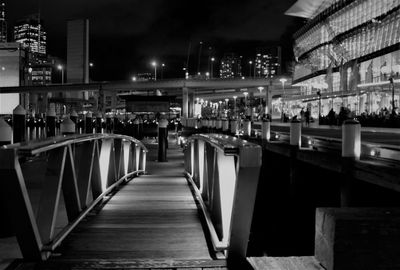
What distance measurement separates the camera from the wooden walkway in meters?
4.77

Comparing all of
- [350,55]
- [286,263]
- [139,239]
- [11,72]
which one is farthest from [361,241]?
[11,72]

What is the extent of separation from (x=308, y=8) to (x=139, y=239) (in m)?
118

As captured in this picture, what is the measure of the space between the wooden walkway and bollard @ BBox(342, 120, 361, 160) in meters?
4.07

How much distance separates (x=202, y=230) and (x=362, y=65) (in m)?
78.1

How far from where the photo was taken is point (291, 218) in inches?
565

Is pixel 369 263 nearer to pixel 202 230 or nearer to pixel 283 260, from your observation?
pixel 283 260

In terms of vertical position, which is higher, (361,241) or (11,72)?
(11,72)

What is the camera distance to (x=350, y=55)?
281 ft

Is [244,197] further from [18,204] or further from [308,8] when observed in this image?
[308,8]

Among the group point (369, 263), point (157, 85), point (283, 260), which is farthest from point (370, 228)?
point (157, 85)

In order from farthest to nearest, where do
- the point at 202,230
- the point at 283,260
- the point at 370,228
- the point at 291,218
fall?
the point at 291,218 < the point at 202,230 < the point at 283,260 < the point at 370,228

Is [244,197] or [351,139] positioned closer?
[244,197]

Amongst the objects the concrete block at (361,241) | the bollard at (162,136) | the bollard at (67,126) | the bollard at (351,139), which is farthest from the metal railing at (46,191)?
the bollard at (162,136)

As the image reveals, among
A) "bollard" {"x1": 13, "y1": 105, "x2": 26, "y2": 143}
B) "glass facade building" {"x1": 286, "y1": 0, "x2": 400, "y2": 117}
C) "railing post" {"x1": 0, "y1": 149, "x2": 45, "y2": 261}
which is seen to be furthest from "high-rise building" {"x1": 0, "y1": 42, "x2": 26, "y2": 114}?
"railing post" {"x1": 0, "y1": 149, "x2": 45, "y2": 261}
